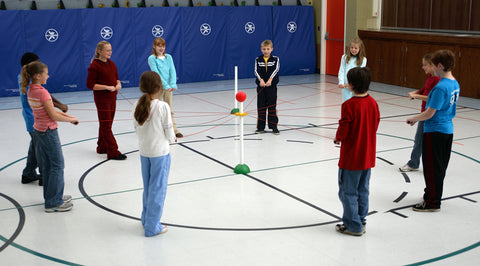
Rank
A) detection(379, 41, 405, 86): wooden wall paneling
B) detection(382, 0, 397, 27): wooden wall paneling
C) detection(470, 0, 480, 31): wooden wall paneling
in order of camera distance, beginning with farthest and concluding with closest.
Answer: detection(382, 0, 397, 27): wooden wall paneling
detection(379, 41, 405, 86): wooden wall paneling
detection(470, 0, 480, 31): wooden wall paneling

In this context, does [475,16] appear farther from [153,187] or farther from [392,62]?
[153,187]

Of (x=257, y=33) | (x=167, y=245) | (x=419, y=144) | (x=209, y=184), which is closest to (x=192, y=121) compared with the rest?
(x=209, y=184)

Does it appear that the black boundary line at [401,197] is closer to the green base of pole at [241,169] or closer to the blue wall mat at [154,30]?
the green base of pole at [241,169]

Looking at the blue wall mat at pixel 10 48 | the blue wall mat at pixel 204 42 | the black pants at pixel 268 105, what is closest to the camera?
the black pants at pixel 268 105

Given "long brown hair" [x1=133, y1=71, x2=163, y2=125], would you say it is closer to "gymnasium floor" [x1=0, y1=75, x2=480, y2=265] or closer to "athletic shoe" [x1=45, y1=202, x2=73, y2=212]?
"gymnasium floor" [x1=0, y1=75, x2=480, y2=265]

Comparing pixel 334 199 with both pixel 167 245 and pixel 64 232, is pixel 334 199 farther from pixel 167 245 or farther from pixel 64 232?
pixel 64 232

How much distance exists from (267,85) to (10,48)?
24.3 ft

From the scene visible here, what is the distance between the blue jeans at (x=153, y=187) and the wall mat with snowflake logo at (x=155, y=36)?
31.1 feet

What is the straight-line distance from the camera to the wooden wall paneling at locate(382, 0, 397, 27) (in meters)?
14.0

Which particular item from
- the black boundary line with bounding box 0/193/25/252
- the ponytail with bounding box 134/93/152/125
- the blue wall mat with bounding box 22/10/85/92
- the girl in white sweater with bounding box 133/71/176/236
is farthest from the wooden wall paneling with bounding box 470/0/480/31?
the black boundary line with bounding box 0/193/25/252

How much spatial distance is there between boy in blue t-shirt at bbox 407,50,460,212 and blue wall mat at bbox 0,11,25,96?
10447 millimetres

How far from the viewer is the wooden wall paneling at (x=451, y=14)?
12102 millimetres

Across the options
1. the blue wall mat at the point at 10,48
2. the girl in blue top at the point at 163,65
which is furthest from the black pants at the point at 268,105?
the blue wall mat at the point at 10,48

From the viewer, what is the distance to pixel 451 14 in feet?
40.8
